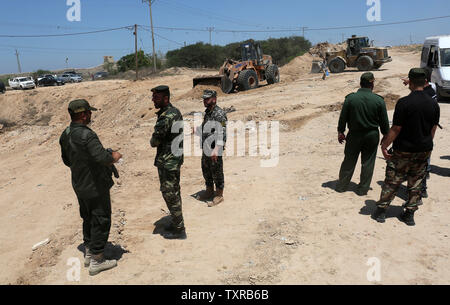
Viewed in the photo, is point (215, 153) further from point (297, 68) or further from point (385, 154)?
point (297, 68)

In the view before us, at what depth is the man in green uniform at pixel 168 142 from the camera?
358 cm

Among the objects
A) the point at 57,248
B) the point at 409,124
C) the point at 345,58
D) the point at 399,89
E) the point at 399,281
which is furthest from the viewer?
the point at 345,58

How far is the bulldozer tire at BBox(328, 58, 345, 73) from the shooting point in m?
21.6

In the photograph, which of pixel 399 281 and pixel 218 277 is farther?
pixel 218 277

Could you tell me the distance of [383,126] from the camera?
4.46m

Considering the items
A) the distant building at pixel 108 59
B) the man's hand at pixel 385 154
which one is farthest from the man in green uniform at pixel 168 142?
the distant building at pixel 108 59

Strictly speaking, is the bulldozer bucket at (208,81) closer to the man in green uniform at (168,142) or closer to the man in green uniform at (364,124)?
the man in green uniform at (364,124)

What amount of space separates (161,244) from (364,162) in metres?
2.99

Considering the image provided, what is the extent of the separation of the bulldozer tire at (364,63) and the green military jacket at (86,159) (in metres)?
21.0

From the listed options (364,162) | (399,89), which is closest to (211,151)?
(364,162)

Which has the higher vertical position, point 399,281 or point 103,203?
point 103,203

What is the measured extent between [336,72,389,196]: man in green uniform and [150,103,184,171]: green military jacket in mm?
2353

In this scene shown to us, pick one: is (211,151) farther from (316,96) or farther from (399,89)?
(399,89)

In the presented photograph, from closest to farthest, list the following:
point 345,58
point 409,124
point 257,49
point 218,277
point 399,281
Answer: point 399,281 → point 218,277 → point 409,124 → point 257,49 → point 345,58
